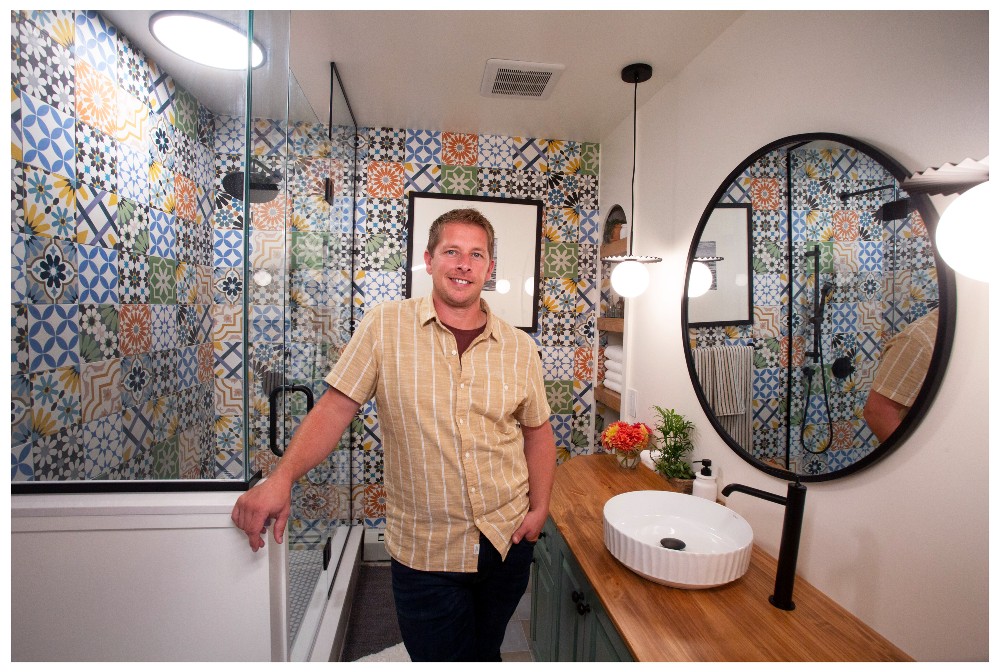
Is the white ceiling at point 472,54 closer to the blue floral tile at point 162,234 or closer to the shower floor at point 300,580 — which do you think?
the blue floral tile at point 162,234

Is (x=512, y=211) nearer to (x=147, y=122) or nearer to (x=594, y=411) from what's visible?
(x=594, y=411)

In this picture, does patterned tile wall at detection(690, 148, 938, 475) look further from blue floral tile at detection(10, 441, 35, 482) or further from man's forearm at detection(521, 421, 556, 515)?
blue floral tile at detection(10, 441, 35, 482)

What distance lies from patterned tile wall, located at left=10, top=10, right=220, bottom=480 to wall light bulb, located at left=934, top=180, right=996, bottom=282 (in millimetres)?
1270

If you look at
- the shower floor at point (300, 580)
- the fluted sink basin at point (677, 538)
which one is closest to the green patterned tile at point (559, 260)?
the fluted sink basin at point (677, 538)

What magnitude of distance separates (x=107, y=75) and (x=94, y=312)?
0.49m

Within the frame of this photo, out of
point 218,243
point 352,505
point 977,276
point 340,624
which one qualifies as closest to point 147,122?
point 218,243

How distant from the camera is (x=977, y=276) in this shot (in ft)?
2.16

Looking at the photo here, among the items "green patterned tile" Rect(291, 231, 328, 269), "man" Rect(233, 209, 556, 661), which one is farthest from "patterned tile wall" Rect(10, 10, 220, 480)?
"green patterned tile" Rect(291, 231, 328, 269)

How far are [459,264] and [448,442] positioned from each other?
48 cm

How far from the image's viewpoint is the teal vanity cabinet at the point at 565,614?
45.9 inches

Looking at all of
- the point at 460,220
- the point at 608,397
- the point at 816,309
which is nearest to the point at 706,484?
the point at 816,309

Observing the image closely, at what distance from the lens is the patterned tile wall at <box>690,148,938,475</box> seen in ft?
3.19

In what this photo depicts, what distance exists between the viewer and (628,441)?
190cm

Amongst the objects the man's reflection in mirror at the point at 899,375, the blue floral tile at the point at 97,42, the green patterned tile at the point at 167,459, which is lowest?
the green patterned tile at the point at 167,459
